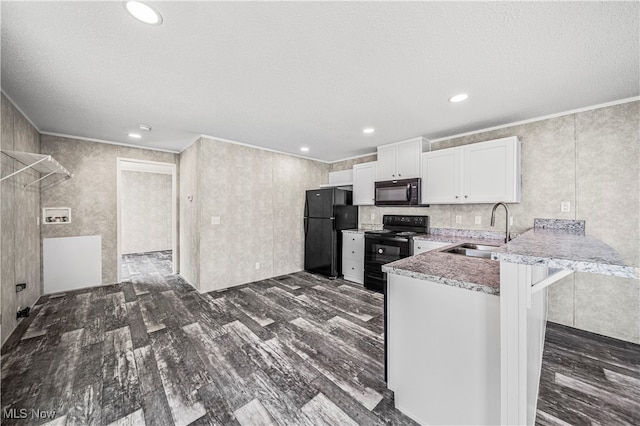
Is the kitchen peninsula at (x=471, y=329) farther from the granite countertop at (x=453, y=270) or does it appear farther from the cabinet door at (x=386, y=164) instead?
the cabinet door at (x=386, y=164)

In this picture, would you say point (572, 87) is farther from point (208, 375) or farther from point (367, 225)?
point (208, 375)

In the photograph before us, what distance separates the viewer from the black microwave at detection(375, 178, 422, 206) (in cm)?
347

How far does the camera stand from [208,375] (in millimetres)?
1814

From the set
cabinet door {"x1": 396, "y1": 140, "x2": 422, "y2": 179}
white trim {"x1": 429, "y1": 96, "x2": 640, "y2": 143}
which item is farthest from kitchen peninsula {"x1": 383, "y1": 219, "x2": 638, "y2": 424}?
cabinet door {"x1": 396, "y1": 140, "x2": 422, "y2": 179}

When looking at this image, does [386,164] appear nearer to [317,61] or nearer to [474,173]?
[474,173]

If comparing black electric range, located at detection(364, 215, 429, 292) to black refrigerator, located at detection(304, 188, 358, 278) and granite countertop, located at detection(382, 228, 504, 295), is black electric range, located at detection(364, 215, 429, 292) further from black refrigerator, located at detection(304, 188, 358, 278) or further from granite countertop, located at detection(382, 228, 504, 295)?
granite countertop, located at detection(382, 228, 504, 295)

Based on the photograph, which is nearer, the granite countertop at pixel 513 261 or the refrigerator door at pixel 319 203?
the granite countertop at pixel 513 261

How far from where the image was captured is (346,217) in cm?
455

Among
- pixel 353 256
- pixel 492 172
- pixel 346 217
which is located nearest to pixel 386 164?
pixel 346 217

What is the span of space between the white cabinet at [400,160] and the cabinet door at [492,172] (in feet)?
2.11

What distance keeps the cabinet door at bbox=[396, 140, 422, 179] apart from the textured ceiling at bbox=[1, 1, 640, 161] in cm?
65

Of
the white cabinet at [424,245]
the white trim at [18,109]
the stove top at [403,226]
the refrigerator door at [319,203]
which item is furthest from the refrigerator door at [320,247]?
the white trim at [18,109]

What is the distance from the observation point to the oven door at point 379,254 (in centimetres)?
344

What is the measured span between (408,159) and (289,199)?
2.30 meters
